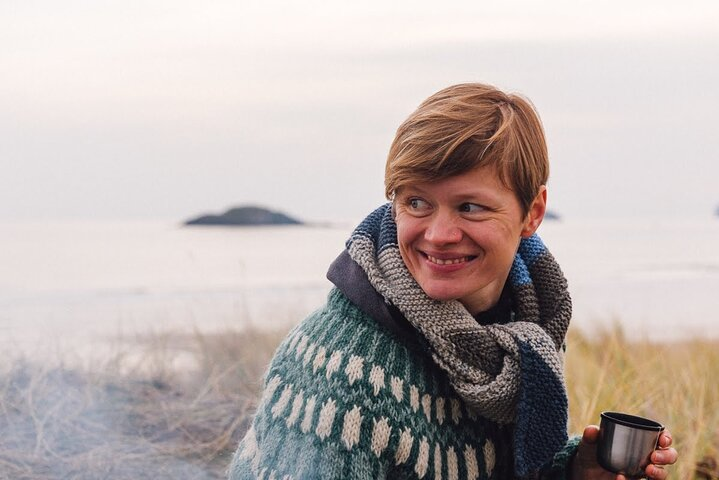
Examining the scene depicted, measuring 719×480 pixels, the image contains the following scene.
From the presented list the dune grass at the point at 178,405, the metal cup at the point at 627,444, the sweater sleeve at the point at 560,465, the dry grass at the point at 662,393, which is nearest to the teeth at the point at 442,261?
the metal cup at the point at 627,444

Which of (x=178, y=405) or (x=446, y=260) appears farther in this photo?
(x=178, y=405)

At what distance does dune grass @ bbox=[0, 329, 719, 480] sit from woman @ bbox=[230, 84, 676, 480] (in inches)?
55.8

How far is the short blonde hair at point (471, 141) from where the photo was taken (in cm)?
218

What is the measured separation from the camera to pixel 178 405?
13.9 ft

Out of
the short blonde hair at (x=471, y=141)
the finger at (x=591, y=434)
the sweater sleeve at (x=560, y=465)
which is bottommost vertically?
the sweater sleeve at (x=560, y=465)

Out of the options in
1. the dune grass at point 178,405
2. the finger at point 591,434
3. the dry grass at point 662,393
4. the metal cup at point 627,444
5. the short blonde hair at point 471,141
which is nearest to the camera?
the short blonde hair at point 471,141

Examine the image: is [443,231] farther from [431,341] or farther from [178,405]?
[178,405]

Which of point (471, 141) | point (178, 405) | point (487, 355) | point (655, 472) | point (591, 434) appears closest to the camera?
point (471, 141)

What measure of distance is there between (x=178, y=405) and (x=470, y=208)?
239cm

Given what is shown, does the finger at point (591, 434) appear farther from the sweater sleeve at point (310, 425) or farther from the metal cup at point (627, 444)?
the sweater sleeve at point (310, 425)

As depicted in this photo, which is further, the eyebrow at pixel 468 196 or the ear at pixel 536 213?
the ear at pixel 536 213

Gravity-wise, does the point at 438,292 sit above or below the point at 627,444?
above

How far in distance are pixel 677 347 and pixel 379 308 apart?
466 centimetres

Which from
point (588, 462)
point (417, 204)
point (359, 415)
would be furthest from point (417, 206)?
point (588, 462)
